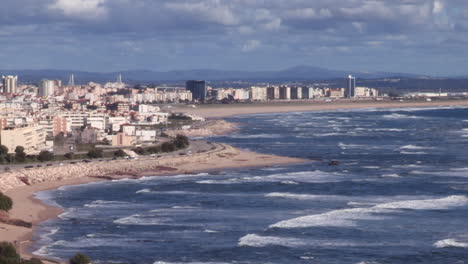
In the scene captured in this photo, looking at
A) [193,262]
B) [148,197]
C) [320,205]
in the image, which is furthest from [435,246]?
[148,197]

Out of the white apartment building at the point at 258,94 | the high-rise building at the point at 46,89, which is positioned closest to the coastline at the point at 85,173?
the high-rise building at the point at 46,89

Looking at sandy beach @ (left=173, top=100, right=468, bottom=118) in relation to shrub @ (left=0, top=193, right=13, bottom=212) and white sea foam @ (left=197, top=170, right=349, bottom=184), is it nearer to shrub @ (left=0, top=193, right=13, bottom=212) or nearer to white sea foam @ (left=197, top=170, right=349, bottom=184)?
white sea foam @ (left=197, top=170, right=349, bottom=184)

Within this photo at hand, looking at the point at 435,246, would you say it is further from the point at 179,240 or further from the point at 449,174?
the point at 449,174

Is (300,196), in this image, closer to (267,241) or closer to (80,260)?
(267,241)

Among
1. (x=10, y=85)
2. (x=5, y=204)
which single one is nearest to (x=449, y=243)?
(x=5, y=204)

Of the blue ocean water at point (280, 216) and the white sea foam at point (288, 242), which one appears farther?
the white sea foam at point (288, 242)

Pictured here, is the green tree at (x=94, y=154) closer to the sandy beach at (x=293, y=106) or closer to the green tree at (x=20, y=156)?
the green tree at (x=20, y=156)

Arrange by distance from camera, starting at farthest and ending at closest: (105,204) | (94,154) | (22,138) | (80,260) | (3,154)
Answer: (22,138) < (94,154) < (3,154) < (105,204) < (80,260)
